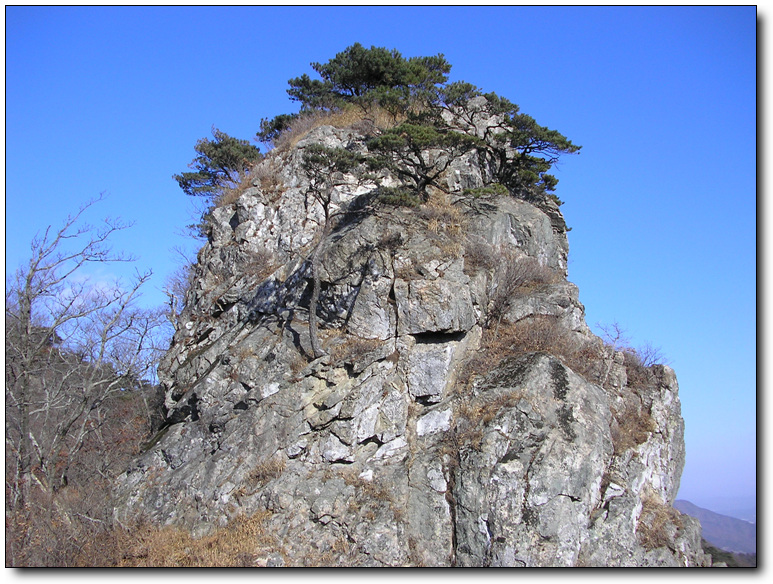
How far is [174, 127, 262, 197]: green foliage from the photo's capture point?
95.3 feet

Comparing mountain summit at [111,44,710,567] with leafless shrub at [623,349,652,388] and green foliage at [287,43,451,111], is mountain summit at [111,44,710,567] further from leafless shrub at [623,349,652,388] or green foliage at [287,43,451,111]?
green foliage at [287,43,451,111]

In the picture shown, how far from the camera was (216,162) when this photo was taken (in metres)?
29.3

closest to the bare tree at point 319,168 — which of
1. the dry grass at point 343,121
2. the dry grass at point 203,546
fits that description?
the dry grass at point 203,546

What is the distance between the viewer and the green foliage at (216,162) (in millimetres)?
29047

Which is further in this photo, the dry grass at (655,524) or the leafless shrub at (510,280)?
the leafless shrub at (510,280)

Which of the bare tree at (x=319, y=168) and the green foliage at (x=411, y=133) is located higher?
the green foliage at (x=411, y=133)

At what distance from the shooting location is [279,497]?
14.1 m

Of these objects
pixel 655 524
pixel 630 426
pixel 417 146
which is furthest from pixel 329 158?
pixel 655 524

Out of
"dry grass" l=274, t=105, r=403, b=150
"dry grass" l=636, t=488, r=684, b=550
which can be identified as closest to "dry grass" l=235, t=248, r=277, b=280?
"dry grass" l=274, t=105, r=403, b=150

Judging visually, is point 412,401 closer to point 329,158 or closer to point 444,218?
point 444,218

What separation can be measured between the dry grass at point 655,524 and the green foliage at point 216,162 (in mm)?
21737

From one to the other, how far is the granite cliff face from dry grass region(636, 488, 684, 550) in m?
0.03

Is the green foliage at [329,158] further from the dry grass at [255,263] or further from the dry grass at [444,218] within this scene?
the dry grass at [255,263]

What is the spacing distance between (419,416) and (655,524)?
597 centimetres
